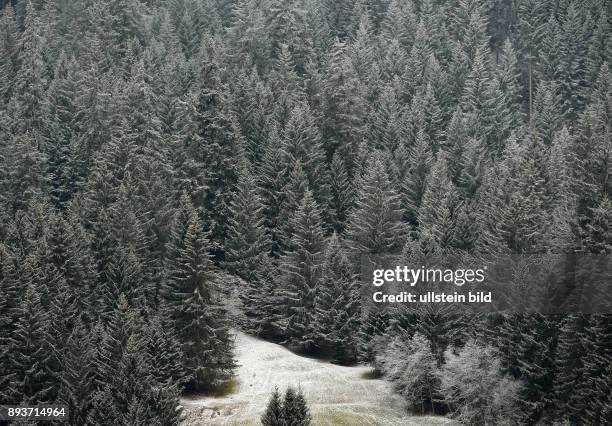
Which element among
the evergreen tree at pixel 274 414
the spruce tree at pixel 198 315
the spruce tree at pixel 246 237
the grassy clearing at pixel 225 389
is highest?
the spruce tree at pixel 246 237

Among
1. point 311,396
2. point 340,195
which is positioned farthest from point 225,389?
point 340,195

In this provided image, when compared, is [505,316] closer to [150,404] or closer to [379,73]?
[150,404]

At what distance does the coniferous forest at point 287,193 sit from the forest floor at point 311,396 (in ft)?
4.99

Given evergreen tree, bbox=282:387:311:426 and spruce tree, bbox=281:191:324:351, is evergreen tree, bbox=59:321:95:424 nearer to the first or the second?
evergreen tree, bbox=282:387:311:426

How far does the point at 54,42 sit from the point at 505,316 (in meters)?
78.5

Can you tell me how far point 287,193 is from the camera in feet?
284

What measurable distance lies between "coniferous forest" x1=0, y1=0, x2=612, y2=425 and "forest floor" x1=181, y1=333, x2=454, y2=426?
4.99ft

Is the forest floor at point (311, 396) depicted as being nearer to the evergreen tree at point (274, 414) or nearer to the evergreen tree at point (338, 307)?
the evergreen tree at point (338, 307)

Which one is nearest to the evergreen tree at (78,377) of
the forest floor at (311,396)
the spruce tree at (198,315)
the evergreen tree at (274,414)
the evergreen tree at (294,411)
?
the forest floor at (311,396)

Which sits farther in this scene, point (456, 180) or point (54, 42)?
point (54, 42)

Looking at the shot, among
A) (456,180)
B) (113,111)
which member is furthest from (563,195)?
(113,111)

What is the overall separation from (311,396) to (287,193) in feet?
75.4

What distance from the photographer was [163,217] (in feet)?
274

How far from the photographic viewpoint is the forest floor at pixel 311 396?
66875mm
